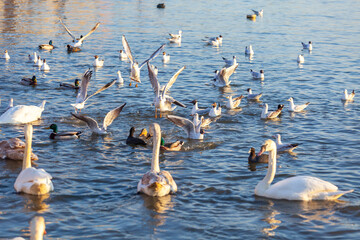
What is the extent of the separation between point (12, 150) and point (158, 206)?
5.58 meters

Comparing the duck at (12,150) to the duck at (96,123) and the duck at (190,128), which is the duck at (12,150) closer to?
the duck at (96,123)

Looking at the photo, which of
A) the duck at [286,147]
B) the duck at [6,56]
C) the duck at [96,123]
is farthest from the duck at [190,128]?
the duck at [6,56]

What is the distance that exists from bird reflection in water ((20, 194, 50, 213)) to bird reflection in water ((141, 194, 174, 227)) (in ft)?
7.72

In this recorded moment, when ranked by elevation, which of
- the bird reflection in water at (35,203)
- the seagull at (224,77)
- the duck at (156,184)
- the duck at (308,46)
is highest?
the duck at (308,46)

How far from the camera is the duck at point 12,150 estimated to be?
658 inches

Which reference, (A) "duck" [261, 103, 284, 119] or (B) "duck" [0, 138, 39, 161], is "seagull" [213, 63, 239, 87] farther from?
(B) "duck" [0, 138, 39, 161]

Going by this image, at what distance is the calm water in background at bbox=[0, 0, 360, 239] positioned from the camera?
1273 centimetres

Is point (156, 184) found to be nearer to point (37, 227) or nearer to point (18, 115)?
point (37, 227)

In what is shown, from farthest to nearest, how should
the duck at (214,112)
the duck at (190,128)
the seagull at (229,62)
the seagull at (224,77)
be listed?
the seagull at (229,62) → the seagull at (224,77) → the duck at (214,112) → the duck at (190,128)

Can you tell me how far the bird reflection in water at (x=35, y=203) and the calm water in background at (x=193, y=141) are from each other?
24mm

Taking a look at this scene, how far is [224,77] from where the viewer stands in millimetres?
27578

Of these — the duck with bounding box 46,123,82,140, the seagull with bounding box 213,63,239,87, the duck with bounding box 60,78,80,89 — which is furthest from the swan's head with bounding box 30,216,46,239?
the seagull with bounding box 213,63,239,87

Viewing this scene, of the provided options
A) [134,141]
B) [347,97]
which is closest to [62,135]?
[134,141]

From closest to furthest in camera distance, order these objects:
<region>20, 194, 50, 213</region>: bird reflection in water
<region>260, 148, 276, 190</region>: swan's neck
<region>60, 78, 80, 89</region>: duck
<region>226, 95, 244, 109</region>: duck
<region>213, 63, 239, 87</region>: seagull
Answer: <region>20, 194, 50, 213</region>: bird reflection in water → <region>260, 148, 276, 190</region>: swan's neck → <region>226, 95, 244, 109</region>: duck → <region>60, 78, 80, 89</region>: duck → <region>213, 63, 239, 87</region>: seagull
